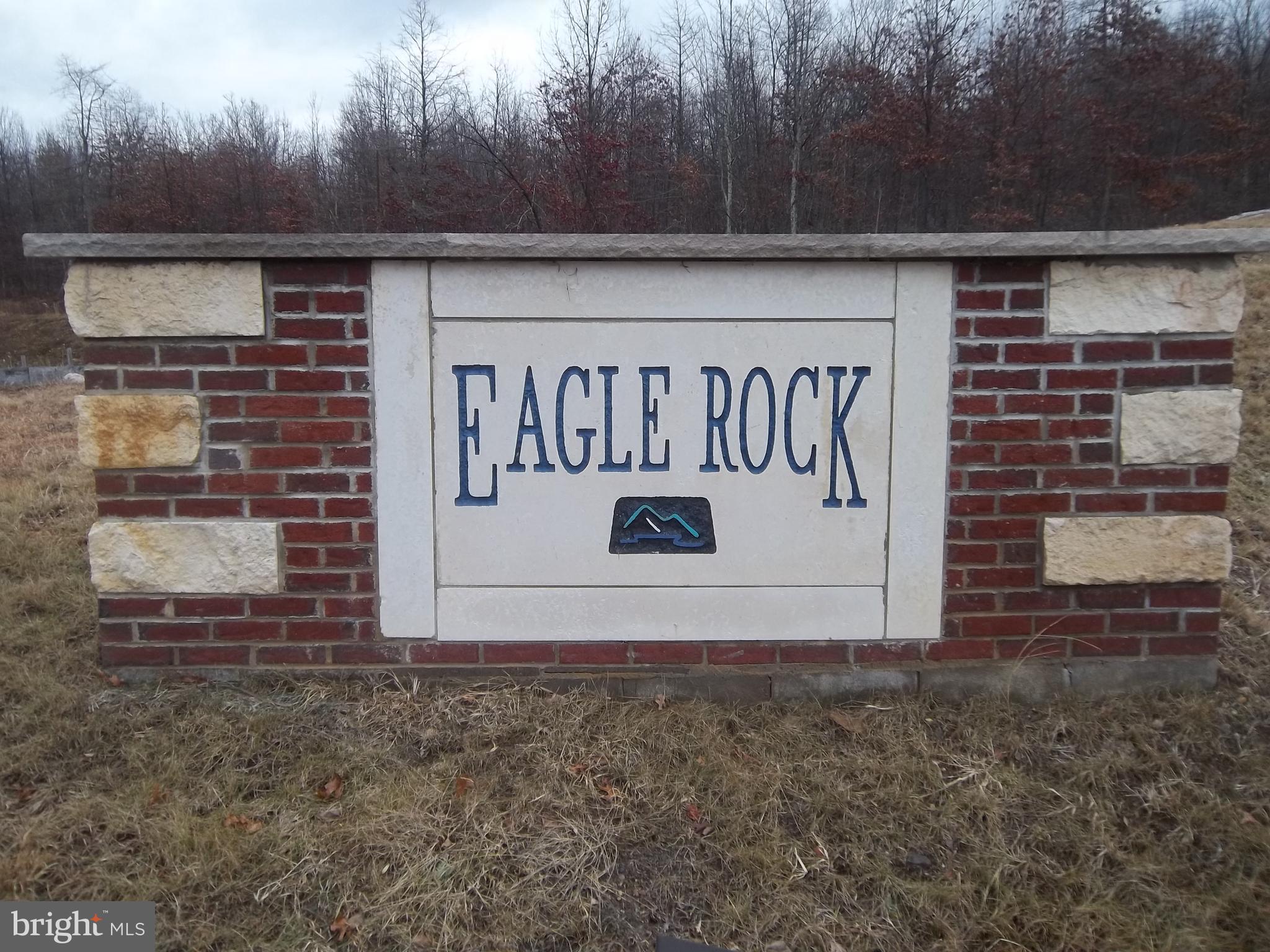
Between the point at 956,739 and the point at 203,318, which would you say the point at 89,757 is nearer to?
the point at 203,318

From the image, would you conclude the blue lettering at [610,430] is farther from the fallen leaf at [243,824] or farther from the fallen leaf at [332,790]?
the fallen leaf at [243,824]

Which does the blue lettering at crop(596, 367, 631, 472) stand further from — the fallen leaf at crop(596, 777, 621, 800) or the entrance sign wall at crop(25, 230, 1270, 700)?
the fallen leaf at crop(596, 777, 621, 800)

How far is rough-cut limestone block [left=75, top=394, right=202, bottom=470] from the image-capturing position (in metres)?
2.88

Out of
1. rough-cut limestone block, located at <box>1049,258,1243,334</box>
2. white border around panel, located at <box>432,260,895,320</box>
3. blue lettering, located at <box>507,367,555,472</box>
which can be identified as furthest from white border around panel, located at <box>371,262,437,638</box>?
rough-cut limestone block, located at <box>1049,258,1243,334</box>

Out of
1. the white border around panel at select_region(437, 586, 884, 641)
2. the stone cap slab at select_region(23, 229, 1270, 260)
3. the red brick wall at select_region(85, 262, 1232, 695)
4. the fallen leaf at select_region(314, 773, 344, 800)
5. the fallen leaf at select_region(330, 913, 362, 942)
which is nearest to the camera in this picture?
the fallen leaf at select_region(330, 913, 362, 942)

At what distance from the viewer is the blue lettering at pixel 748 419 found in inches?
117

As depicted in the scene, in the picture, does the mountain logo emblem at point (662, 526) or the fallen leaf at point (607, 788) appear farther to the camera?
the mountain logo emblem at point (662, 526)

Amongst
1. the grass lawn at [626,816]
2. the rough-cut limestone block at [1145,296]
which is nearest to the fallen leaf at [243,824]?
the grass lawn at [626,816]

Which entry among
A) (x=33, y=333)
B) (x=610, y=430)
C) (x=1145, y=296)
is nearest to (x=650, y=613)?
(x=610, y=430)

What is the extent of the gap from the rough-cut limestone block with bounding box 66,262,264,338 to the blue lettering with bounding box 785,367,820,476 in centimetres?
177

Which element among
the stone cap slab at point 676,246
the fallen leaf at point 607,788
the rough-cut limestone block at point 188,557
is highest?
the stone cap slab at point 676,246

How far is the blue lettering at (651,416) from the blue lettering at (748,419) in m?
0.25

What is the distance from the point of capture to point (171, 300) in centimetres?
286

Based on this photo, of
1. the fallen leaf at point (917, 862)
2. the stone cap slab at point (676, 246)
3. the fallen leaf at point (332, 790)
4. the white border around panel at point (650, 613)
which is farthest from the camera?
the white border around panel at point (650, 613)
